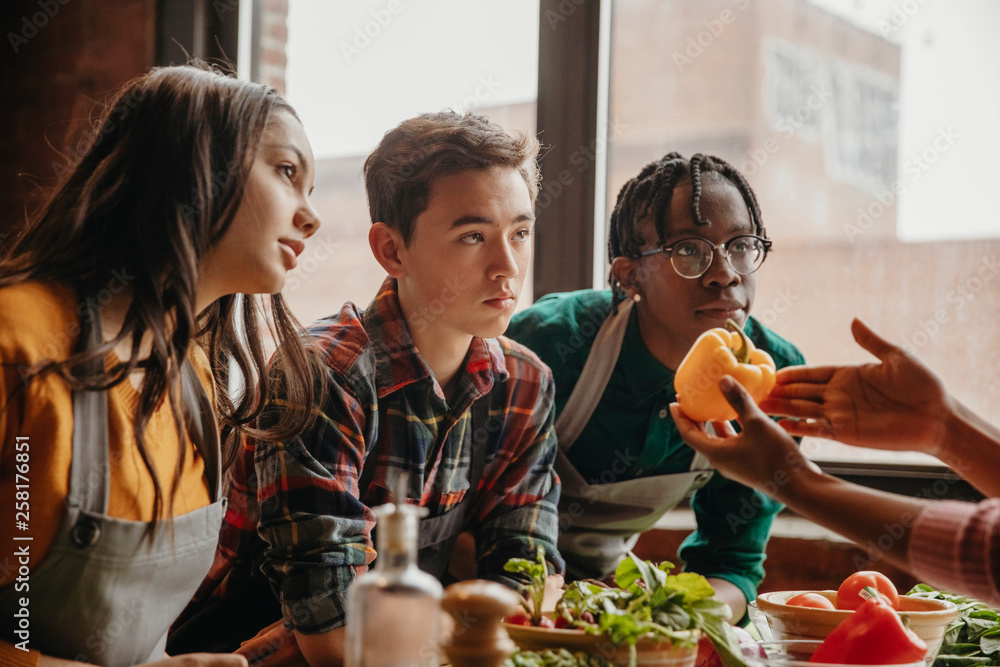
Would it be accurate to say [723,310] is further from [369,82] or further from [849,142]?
[369,82]

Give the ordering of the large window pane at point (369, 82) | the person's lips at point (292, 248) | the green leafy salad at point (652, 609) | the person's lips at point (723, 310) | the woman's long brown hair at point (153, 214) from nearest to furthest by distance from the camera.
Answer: the green leafy salad at point (652, 609)
the woman's long brown hair at point (153, 214)
the person's lips at point (292, 248)
the person's lips at point (723, 310)
the large window pane at point (369, 82)

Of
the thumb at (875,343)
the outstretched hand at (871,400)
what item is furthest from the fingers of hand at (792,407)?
the thumb at (875,343)

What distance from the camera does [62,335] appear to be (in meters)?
0.98

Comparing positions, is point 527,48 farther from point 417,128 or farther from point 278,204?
point 278,204

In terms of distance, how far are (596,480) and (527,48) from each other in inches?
53.2

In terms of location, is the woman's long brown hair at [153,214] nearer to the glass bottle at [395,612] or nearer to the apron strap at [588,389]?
the glass bottle at [395,612]

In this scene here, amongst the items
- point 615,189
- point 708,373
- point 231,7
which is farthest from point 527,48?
point 708,373

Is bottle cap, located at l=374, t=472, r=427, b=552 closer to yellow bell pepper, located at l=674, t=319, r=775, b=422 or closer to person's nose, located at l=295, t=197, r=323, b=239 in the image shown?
person's nose, located at l=295, t=197, r=323, b=239

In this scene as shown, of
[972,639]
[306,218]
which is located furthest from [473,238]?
[972,639]

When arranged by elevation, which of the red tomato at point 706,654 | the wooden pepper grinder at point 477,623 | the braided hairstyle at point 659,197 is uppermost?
the braided hairstyle at point 659,197

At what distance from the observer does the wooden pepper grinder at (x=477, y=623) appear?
2.43 feet

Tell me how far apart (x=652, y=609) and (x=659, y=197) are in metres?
1.01

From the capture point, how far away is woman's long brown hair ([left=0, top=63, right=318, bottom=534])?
1.03 m

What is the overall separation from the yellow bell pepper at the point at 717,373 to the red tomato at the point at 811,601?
0.28 meters
